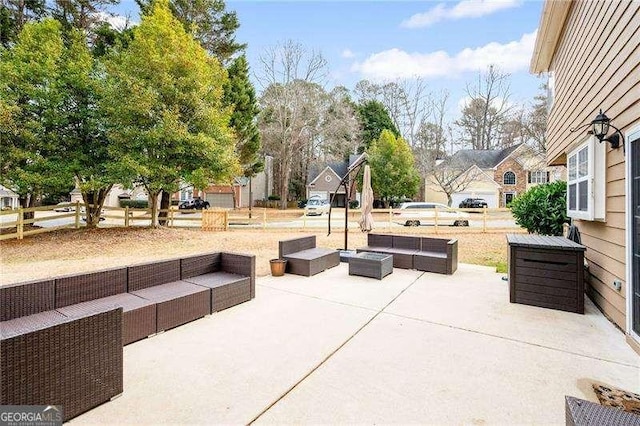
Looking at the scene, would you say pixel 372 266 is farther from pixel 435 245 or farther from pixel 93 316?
pixel 93 316

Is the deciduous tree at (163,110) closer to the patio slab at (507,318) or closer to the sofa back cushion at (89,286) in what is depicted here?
the sofa back cushion at (89,286)

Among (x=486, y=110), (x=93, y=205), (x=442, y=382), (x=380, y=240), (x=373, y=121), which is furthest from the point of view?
(x=373, y=121)

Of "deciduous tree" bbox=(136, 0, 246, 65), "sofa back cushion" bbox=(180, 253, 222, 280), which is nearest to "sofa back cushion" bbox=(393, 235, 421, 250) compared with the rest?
"sofa back cushion" bbox=(180, 253, 222, 280)

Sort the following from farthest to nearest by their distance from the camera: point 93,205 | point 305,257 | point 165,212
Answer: point 165,212 < point 93,205 < point 305,257

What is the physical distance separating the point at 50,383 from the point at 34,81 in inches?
471

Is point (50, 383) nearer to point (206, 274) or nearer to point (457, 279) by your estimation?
point (206, 274)

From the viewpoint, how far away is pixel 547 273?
4.11 meters

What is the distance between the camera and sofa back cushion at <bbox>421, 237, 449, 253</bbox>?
6250mm

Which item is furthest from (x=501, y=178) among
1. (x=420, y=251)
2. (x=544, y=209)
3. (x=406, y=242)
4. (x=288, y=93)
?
(x=420, y=251)

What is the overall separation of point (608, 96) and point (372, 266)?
3.91m

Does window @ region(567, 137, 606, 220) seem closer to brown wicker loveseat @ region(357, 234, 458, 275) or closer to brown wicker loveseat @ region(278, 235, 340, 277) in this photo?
brown wicker loveseat @ region(357, 234, 458, 275)

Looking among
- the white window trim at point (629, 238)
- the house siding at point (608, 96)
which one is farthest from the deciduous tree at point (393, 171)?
the white window trim at point (629, 238)

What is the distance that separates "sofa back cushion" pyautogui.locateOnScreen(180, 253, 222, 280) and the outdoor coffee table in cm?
246

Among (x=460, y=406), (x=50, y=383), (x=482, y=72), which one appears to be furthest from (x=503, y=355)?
(x=482, y=72)
